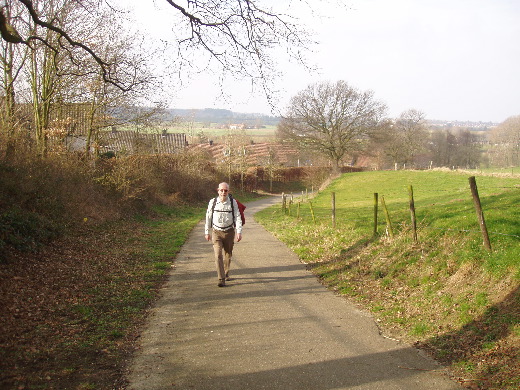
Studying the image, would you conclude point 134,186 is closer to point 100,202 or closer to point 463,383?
point 100,202

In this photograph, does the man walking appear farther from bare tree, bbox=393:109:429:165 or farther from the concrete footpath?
bare tree, bbox=393:109:429:165

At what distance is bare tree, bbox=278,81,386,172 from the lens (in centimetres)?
5500

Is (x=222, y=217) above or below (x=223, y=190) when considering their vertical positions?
below

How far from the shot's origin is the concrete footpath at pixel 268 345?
14.9 ft

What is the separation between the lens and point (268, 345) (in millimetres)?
5516

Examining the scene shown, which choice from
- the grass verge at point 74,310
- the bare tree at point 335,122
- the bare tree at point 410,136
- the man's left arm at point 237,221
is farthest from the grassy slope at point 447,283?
the bare tree at point 410,136

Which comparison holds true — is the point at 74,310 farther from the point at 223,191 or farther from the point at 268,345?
the point at 223,191

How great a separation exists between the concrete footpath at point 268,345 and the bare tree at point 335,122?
47.8 meters

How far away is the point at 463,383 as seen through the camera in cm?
443

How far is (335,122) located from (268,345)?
53094 millimetres

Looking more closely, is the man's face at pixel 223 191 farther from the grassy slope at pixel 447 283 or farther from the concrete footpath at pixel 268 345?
the grassy slope at pixel 447 283

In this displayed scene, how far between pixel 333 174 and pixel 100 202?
43.0m

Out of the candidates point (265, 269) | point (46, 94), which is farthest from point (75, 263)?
point (46, 94)

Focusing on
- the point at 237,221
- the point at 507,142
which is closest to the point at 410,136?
the point at 507,142
